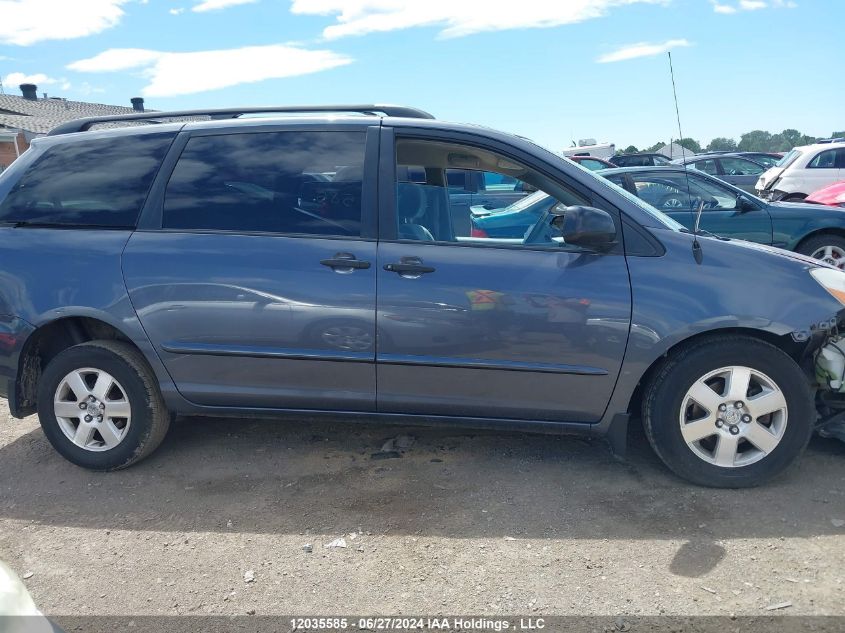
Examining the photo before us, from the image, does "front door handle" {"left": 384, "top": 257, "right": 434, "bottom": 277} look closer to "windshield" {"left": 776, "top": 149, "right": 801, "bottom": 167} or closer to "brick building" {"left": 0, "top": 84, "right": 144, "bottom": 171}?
"windshield" {"left": 776, "top": 149, "right": 801, "bottom": 167}

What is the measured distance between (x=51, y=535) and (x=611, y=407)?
2.73 metres

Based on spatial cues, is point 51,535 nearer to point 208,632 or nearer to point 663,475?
point 208,632

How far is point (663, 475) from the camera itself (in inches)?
142

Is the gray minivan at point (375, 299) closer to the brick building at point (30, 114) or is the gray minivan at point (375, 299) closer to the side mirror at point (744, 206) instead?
the side mirror at point (744, 206)

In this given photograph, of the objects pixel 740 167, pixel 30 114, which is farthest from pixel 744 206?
pixel 30 114

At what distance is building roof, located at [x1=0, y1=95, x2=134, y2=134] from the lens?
2585cm

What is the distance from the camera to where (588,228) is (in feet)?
10.7

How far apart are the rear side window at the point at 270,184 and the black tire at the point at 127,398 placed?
0.76m

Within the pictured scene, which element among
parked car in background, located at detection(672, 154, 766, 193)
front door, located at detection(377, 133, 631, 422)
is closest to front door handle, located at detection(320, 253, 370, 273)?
front door, located at detection(377, 133, 631, 422)

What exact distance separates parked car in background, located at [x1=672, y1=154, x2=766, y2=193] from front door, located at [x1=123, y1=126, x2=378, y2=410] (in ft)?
47.5

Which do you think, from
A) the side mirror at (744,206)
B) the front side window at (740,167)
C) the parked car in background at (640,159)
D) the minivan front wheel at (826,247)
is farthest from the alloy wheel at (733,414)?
the parked car in background at (640,159)

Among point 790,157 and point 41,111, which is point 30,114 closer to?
point 41,111

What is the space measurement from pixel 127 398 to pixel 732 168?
16673mm

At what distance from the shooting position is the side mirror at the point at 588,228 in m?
3.25
